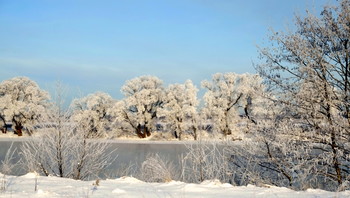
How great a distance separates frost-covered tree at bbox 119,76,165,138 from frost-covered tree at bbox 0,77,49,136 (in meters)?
11.2

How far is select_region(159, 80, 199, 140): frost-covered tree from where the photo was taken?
45.1 m

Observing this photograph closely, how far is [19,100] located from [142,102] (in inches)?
732

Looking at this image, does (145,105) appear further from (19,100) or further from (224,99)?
(19,100)

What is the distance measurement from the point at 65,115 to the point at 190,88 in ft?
109

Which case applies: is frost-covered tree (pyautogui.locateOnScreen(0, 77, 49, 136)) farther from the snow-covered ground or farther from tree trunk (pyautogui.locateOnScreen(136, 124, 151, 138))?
the snow-covered ground

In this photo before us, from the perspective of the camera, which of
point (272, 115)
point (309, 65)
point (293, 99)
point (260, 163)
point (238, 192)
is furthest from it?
point (260, 163)

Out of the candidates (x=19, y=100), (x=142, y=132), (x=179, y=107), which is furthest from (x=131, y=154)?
(x=19, y=100)

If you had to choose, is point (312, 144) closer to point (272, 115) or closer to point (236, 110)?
point (272, 115)

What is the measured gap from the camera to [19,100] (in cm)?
5069

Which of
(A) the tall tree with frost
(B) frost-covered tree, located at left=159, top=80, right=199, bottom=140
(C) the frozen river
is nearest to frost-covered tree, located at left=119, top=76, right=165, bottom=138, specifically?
(B) frost-covered tree, located at left=159, top=80, right=199, bottom=140

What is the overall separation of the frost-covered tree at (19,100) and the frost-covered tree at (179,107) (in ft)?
54.8

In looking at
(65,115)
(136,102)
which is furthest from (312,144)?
(136,102)

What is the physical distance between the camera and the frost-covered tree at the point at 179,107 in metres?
45.1

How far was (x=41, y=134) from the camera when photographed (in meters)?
14.4
